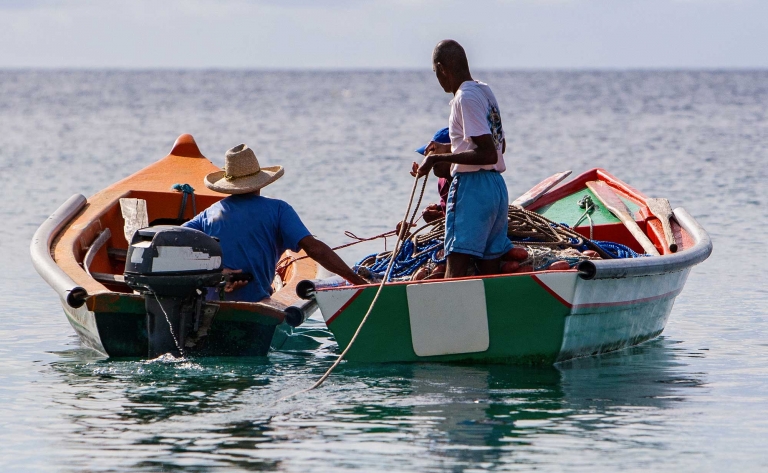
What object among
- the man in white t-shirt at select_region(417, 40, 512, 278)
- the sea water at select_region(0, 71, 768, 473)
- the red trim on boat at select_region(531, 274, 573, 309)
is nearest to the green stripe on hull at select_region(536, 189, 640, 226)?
the sea water at select_region(0, 71, 768, 473)

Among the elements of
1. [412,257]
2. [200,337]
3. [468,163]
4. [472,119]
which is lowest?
[200,337]

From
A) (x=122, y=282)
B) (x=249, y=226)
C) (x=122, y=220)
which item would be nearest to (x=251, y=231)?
(x=249, y=226)

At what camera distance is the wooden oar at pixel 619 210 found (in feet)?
30.2

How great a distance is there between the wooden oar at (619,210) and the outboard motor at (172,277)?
3.50m

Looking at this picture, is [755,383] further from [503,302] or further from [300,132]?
[300,132]

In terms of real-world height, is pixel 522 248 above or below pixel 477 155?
below

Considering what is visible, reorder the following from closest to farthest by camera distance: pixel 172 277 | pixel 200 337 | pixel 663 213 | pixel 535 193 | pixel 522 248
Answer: pixel 172 277, pixel 200 337, pixel 522 248, pixel 663 213, pixel 535 193

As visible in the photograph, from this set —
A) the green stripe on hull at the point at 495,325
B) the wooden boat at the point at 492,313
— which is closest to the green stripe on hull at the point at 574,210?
the wooden boat at the point at 492,313

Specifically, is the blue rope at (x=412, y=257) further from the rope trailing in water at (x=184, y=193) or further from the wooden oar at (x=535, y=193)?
the wooden oar at (x=535, y=193)

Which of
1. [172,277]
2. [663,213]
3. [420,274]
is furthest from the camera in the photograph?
[663,213]
